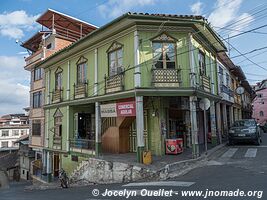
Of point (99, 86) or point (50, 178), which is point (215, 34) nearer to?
point (99, 86)

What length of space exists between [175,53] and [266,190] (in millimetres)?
7335

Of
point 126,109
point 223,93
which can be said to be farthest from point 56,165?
point 223,93

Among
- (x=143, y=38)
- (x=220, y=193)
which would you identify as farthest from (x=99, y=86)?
(x=220, y=193)

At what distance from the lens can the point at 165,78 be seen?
11.2 m

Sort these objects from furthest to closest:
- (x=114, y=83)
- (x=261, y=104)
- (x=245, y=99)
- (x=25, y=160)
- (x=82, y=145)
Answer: (x=261, y=104) → (x=245, y=99) → (x=25, y=160) → (x=82, y=145) → (x=114, y=83)

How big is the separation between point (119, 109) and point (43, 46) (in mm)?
14518

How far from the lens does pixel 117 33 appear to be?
12.1 meters

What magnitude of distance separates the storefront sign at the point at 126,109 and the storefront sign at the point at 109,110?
14.1 inches

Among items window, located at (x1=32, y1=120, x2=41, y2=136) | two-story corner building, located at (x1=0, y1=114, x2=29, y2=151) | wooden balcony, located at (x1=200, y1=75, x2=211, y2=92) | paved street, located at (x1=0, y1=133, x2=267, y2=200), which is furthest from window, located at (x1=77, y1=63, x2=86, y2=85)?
two-story corner building, located at (x1=0, y1=114, x2=29, y2=151)

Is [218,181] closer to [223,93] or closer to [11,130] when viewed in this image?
[223,93]

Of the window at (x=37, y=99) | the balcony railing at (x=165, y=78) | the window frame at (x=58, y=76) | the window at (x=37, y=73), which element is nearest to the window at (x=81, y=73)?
the window frame at (x=58, y=76)

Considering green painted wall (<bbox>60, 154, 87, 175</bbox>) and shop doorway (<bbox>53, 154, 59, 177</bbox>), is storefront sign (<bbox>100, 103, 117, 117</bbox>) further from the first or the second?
shop doorway (<bbox>53, 154, 59, 177</bbox>)

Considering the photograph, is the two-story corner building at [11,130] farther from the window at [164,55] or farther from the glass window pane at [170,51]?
the glass window pane at [170,51]

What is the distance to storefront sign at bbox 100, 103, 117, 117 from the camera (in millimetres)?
12055
